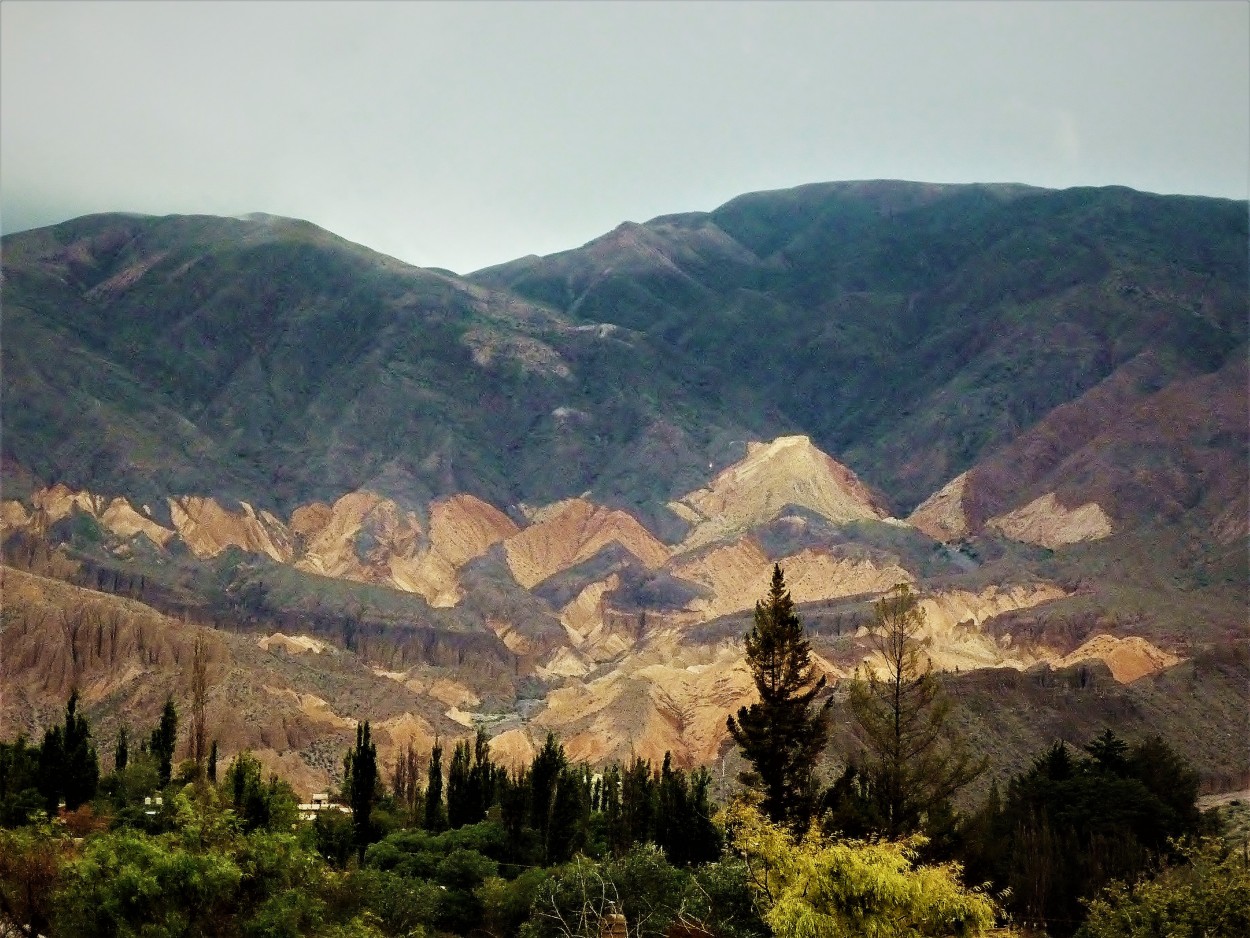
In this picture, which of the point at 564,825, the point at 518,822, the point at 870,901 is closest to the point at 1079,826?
the point at 564,825

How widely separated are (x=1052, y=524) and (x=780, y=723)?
15951 centimetres

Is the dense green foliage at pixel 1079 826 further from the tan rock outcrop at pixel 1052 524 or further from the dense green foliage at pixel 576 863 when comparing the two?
the tan rock outcrop at pixel 1052 524

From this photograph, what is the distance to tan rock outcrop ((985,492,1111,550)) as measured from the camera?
186 metres

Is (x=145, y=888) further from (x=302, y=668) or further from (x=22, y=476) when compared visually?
(x=22, y=476)

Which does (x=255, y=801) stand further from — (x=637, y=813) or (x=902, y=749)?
(x=902, y=749)

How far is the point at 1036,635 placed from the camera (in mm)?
153625

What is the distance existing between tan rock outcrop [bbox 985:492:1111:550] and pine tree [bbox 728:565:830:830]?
150681mm

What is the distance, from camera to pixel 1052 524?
629 ft

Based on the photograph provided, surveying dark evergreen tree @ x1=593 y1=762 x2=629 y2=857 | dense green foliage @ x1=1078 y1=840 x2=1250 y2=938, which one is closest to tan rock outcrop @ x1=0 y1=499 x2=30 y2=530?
dark evergreen tree @ x1=593 y1=762 x2=629 y2=857

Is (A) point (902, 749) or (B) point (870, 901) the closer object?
(B) point (870, 901)

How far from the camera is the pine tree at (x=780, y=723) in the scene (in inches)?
1620

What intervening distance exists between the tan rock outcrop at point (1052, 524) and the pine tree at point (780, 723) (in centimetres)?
15068

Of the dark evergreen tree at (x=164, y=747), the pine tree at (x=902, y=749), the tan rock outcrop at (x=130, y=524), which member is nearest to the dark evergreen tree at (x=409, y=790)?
the dark evergreen tree at (x=164, y=747)

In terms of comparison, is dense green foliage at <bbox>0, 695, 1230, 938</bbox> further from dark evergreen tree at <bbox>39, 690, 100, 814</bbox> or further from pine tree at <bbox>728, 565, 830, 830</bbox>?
pine tree at <bbox>728, 565, 830, 830</bbox>
